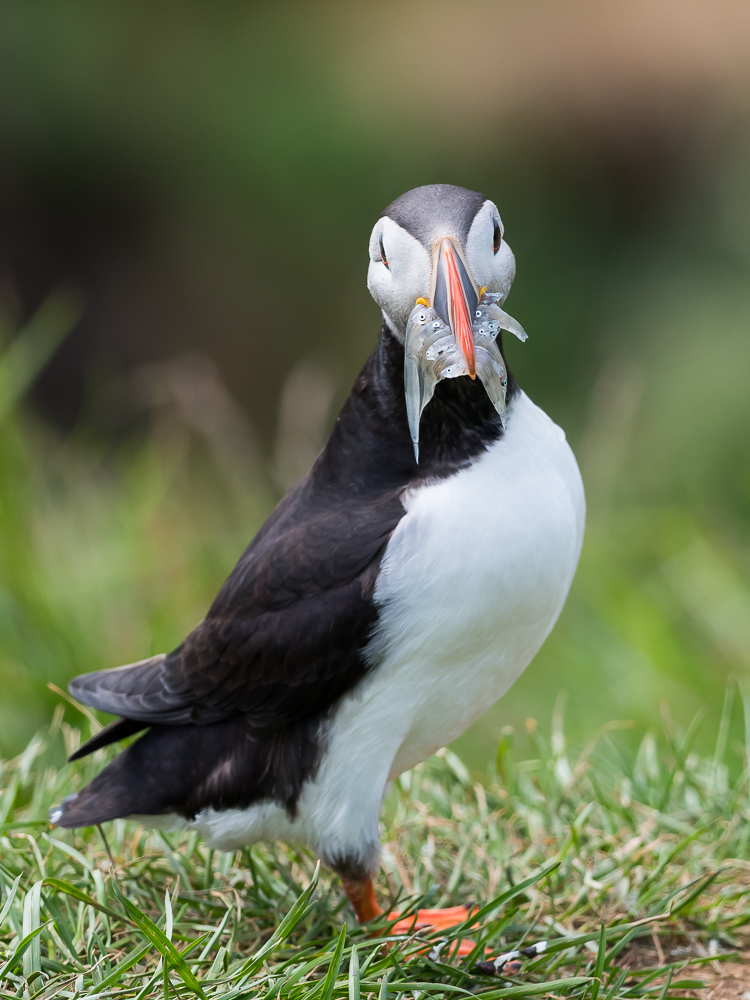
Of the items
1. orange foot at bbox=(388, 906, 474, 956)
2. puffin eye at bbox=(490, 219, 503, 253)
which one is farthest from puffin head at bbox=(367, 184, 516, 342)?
orange foot at bbox=(388, 906, 474, 956)

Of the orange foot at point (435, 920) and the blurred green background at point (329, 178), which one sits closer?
the orange foot at point (435, 920)

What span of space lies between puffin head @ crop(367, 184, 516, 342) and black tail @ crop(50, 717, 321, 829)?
1020mm

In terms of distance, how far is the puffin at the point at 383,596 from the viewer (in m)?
2.34

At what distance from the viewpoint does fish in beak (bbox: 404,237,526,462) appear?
2.20m

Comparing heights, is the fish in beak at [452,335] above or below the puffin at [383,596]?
above

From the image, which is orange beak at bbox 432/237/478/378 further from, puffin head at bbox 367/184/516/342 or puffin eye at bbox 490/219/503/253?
puffin eye at bbox 490/219/503/253

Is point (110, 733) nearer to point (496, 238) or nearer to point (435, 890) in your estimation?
point (435, 890)

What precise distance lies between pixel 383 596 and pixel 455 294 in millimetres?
672

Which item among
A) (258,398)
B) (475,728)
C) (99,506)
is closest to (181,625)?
(99,506)

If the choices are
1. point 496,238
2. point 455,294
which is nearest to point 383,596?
point 455,294

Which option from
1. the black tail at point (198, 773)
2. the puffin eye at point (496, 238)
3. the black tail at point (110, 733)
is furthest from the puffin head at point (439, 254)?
the black tail at point (110, 733)

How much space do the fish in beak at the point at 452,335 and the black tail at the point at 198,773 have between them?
0.80m

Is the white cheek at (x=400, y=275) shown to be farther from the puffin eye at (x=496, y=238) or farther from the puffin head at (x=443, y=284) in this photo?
the puffin eye at (x=496, y=238)

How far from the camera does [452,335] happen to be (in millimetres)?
2244
